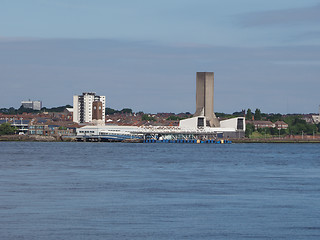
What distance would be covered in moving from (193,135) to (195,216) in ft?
424

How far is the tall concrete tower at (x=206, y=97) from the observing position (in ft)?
536

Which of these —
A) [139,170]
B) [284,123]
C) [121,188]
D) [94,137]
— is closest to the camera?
[121,188]

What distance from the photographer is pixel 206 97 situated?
163625 mm

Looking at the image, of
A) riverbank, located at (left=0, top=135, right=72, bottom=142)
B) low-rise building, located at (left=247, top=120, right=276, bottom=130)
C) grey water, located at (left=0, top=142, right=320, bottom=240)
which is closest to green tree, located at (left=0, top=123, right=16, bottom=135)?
riverbank, located at (left=0, top=135, right=72, bottom=142)

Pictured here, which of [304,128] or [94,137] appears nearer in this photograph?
[94,137]

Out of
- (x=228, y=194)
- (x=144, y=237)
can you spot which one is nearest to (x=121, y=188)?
(x=228, y=194)

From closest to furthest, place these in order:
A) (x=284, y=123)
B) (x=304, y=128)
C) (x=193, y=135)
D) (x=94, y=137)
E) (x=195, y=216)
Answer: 1. (x=195, y=216)
2. (x=94, y=137)
3. (x=193, y=135)
4. (x=304, y=128)
5. (x=284, y=123)

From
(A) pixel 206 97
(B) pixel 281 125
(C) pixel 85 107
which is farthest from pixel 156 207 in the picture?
(B) pixel 281 125

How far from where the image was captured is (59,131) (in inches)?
5797

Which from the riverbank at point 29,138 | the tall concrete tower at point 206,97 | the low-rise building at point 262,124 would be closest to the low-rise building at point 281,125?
the low-rise building at point 262,124

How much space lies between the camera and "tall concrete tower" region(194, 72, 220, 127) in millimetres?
163500

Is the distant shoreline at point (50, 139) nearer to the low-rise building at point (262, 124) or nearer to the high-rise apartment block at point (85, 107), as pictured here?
the low-rise building at point (262, 124)

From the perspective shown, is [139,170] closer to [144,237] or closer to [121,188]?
[121,188]

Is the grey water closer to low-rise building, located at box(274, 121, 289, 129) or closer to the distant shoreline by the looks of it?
the distant shoreline
